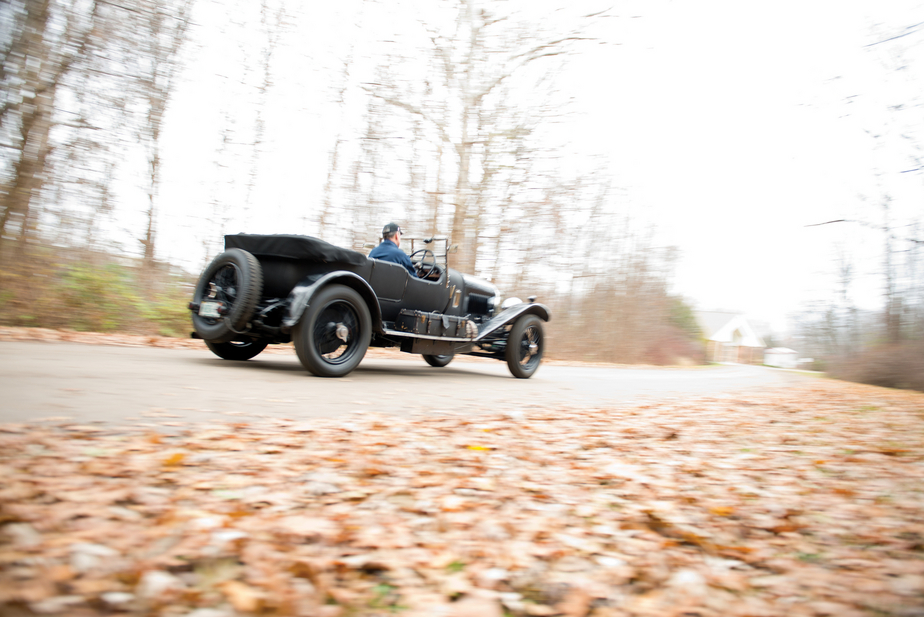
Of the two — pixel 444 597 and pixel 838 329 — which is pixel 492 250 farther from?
pixel 444 597

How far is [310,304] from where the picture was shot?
205 inches

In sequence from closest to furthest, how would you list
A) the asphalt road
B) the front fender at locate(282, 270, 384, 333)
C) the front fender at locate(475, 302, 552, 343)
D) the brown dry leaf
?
the brown dry leaf
the asphalt road
the front fender at locate(282, 270, 384, 333)
the front fender at locate(475, 302, 552, 343)

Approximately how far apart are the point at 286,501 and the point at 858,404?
7.38 metres

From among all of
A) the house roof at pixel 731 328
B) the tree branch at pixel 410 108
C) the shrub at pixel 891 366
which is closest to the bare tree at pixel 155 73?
the tree branch at pixel 410 108

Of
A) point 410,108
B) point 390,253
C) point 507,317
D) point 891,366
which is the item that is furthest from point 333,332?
point 891,366

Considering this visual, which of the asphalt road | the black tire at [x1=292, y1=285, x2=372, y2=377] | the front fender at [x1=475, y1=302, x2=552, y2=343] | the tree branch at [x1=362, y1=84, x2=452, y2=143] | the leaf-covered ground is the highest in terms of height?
the tree branch at [x1=362, y1=84, x2=452, y2=143]

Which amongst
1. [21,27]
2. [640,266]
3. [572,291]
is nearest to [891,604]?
[21,27]

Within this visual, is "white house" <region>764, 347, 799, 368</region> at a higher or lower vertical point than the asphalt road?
higher

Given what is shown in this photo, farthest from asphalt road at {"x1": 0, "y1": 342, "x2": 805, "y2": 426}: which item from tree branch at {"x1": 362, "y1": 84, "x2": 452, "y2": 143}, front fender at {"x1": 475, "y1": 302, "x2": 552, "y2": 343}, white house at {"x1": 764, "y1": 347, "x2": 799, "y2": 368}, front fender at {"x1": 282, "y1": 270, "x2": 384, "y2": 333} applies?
white house at {"x1": 764, "y1": 347, "x2": 799, "y2": 368}

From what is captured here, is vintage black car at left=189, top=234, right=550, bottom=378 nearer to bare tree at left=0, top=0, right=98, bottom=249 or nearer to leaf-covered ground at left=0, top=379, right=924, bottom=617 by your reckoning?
leaf-covered ground at left=0, top=379, right=924, bottom=617

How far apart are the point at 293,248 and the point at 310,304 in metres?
0.63

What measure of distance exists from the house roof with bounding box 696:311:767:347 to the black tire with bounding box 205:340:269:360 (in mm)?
62028

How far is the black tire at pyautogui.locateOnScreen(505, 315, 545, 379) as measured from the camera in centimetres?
780

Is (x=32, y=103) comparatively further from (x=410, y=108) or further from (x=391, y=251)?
(x=410, y=108)
